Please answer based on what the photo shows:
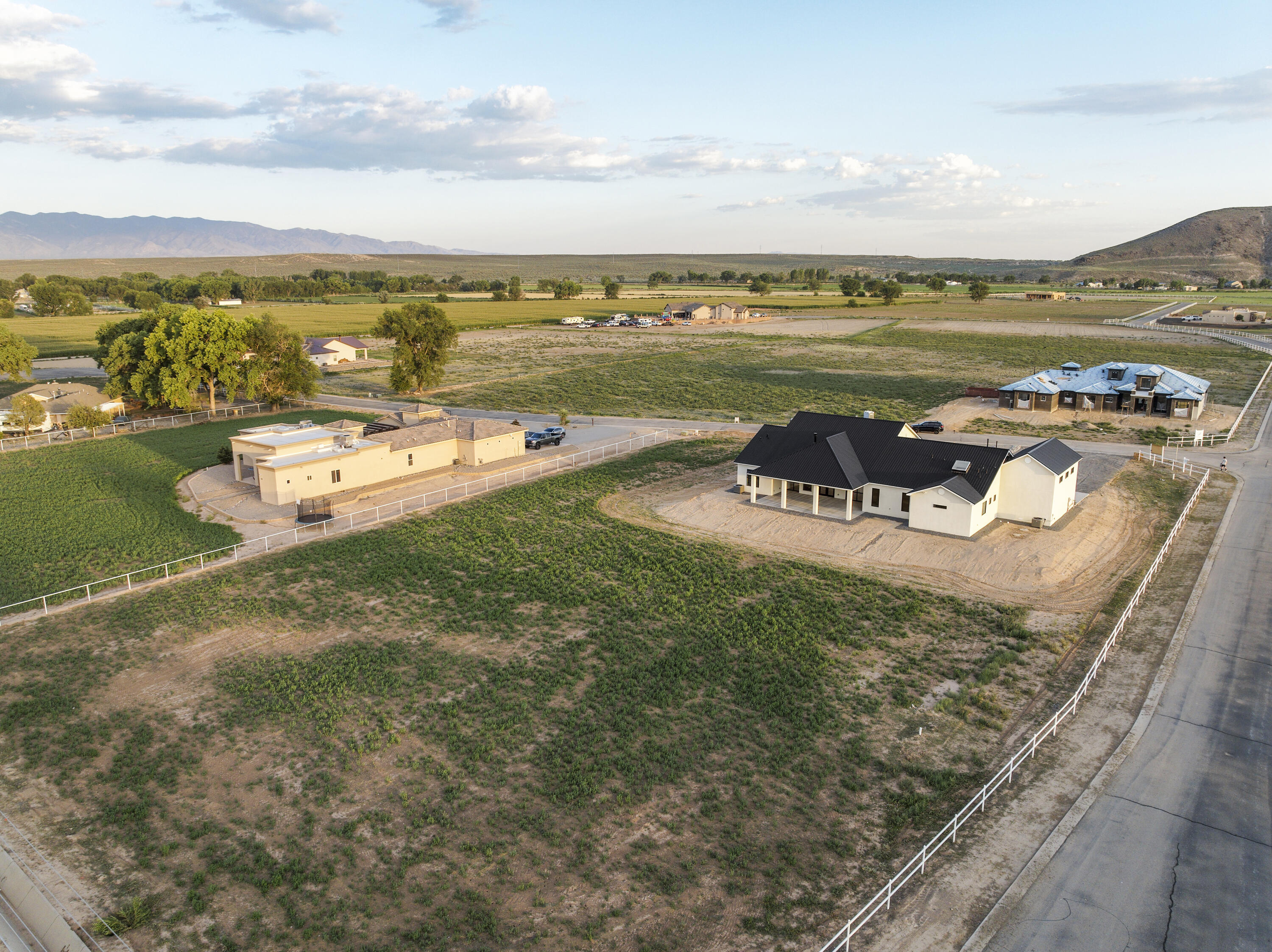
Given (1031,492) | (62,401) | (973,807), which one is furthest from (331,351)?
(973,807)

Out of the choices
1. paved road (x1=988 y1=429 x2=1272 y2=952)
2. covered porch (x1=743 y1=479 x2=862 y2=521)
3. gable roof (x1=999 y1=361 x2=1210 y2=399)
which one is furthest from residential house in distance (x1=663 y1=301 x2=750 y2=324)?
paved road (x1=988 y1=429 x2=1272 y2=952)

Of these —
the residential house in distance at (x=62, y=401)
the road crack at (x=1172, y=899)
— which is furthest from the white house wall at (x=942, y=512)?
the residential house in distance at (x=62, y=401)

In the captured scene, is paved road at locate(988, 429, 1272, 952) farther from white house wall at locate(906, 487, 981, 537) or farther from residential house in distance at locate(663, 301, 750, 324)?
residential house in distance at locate(663, 301, 750, 324)

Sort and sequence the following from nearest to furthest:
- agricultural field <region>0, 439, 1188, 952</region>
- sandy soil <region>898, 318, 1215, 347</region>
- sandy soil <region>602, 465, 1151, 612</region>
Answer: agricultural field <region>0, 439, 1188, 952</region>
sandy soil <region>602, 465, 1151, 612</region>
sandy soil <region>898, 318, 1215, 347</region>

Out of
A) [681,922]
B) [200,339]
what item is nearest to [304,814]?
[681,922]

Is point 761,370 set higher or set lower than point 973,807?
higher

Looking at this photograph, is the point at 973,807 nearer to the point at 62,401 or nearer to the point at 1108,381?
the point at 1108,381

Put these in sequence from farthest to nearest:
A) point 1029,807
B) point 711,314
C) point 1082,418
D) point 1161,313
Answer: point 1161,313, point 711,314, point 1082,418, point 1029,807

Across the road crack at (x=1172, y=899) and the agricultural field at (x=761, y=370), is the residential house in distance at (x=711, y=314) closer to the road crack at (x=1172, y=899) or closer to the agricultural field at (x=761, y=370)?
the agricultural field at (x=761, y=370)
